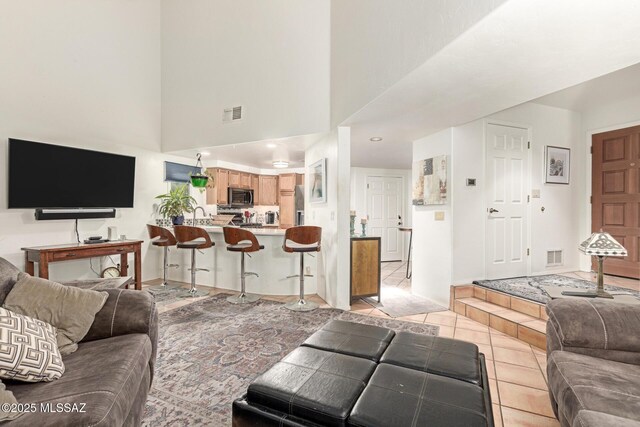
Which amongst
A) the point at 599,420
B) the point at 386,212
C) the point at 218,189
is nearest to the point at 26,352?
the point at 599,420

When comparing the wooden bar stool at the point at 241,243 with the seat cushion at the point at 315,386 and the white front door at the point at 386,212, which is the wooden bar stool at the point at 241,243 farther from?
the white front door at the point at 386,212

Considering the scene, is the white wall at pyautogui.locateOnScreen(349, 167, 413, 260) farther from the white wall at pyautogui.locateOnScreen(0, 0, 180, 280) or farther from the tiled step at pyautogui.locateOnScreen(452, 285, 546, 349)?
the white wall at pyautogui.locateOnScreen(0, 0, 180, 280)

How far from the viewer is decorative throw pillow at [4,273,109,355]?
1592mm

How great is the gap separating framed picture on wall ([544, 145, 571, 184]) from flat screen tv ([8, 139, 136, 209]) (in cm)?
607

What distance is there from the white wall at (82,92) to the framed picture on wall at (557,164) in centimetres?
607

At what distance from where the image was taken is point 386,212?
720cm

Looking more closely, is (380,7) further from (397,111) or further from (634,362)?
(634,362)

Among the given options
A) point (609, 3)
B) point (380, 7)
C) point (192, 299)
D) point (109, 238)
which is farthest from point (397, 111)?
point (109, 238)

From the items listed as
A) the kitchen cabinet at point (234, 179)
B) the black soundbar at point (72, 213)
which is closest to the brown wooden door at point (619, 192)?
the kitchen cabinet at point (234, 179)

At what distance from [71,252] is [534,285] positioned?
5494 millimetres

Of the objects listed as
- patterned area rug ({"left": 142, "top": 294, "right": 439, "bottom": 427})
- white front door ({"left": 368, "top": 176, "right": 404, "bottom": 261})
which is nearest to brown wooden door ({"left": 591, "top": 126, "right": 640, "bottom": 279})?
patterned area rug ({"left": 142, "top": 294, "right": 439, "bottom": 427})

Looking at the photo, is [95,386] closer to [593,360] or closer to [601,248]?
[593,360]

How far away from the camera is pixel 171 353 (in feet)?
→ 8.32

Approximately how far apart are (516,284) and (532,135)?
210 centimetres
